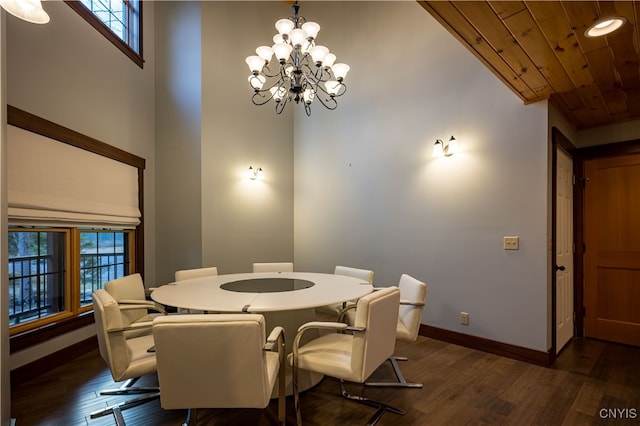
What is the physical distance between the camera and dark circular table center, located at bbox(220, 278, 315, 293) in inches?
93.0

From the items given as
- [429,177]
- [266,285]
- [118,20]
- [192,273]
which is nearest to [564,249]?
[429,177]

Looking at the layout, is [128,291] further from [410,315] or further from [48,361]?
[410,315]

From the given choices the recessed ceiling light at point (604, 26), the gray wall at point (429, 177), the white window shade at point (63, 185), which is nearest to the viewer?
the recessed ceiling light at point (604, 26)

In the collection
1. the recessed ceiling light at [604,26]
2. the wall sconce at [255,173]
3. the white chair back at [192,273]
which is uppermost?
the recessed ceiling light at [604,26]

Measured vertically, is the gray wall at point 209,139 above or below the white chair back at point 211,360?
above

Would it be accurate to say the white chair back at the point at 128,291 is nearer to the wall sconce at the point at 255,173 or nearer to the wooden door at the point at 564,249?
the wall sconce at the point at 255,173

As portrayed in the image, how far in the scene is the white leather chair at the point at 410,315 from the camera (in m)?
2.29

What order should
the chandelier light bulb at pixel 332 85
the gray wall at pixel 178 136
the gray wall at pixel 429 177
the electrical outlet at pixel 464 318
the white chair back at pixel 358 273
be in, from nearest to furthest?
the chandelier light bulb at pixel 332 85 < the gray wall at pixel 429 177 < the white chair back at pixel 358 273 < the electrical outlet at pixel 464 318 < the gray wall at pixel 178 136

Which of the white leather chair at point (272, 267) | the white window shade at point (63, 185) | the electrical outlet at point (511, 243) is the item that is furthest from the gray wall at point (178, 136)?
the electrical outlet at point (511, 243)

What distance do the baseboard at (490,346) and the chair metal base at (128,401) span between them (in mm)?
2699

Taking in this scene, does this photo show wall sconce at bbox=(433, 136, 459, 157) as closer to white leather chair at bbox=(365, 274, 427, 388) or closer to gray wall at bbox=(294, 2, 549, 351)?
gray wall at bbox=(294, 2, 549, 351)

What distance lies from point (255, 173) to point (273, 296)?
2872 mm

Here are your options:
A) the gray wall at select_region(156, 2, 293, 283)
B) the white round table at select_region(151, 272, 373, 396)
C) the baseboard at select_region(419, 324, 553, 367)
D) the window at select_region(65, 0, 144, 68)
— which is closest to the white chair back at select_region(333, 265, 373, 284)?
the white round table at select_region(151, 272, 373, 396)

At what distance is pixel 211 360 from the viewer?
1430 millimetres
